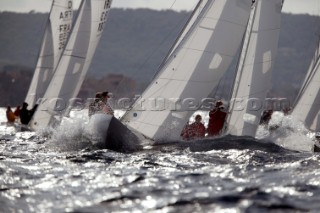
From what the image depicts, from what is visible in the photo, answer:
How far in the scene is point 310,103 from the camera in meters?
25.2

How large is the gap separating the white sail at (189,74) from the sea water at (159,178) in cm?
66

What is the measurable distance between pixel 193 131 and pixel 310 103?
29.5 ft

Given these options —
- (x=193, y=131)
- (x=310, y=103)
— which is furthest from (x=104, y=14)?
(x=193, y=131)

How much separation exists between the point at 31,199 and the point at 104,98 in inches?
339

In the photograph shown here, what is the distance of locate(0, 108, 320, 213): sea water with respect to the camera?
863cm

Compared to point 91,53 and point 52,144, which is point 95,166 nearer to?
point 52,144

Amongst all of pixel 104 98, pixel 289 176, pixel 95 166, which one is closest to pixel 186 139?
pixel 104 98

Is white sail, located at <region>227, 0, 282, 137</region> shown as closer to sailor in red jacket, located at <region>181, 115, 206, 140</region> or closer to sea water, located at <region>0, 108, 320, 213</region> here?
sailor in red jacket, located at <region>181, 115, 206, 140</region>

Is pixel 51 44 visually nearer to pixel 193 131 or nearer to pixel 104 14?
pixel 104 14

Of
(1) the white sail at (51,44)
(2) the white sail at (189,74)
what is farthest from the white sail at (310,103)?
(1) the white sail at (51,44)

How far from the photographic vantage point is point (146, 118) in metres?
15.9

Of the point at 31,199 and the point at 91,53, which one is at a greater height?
the point at 91,53

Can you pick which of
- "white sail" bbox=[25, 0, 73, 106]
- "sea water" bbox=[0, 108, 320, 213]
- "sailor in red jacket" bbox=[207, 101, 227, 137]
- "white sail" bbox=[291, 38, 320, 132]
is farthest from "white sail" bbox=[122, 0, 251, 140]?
"white sail" bbox=[25, 0, 73, 106]

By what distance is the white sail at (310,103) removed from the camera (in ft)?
81.4
